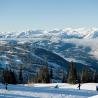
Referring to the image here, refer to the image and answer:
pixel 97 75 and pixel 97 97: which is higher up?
pixel 97 97

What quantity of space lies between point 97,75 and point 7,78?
60.1 metres

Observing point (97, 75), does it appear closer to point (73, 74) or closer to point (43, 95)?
point (73, 74)

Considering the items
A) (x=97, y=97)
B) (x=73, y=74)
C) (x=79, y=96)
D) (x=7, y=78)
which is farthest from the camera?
(x=73, y=74)

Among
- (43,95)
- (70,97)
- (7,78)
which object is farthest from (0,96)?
(7,78)

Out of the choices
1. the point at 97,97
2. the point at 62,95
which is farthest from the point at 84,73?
the point at 97,97

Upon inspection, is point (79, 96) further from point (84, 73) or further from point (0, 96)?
point (84, 73)

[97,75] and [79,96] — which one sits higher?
[79,96]

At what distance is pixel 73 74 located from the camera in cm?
15288

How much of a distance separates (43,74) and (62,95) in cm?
11723

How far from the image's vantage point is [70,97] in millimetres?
39469

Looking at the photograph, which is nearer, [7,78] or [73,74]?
[7,78]

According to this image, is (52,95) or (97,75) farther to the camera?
(97,75)

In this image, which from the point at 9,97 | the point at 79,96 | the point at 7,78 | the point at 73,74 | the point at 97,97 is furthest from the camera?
the point at 73,74

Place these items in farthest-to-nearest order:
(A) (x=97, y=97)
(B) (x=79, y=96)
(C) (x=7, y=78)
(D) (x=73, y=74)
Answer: (D) (x=73, y=74)
(C) (x=7, y=78)
(B) (x=79, y=96)
(A) (x=97, y=97)
